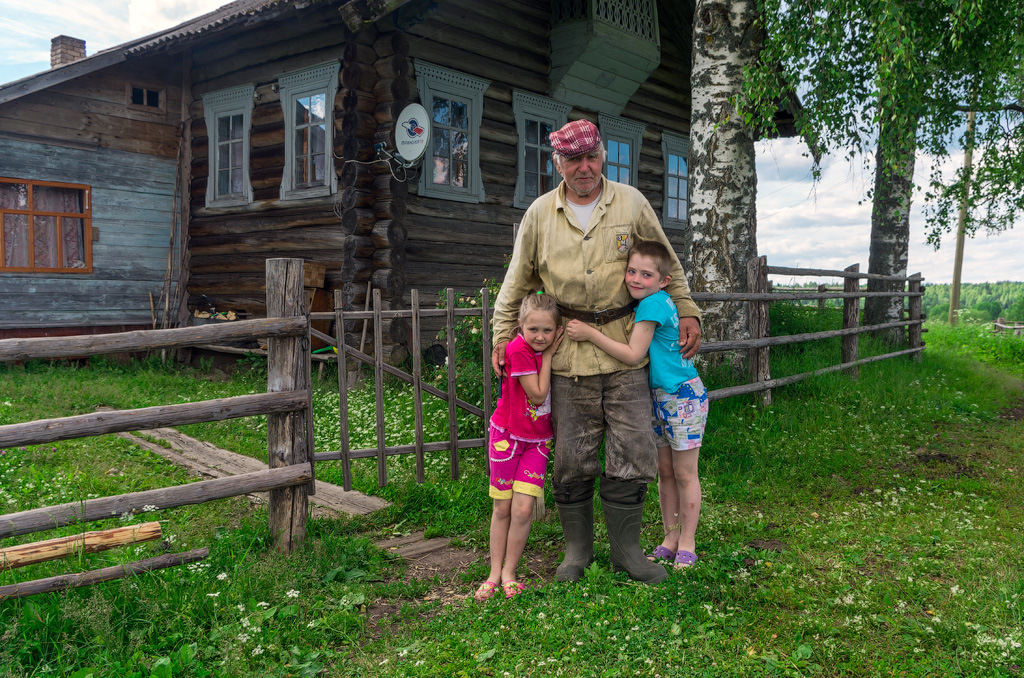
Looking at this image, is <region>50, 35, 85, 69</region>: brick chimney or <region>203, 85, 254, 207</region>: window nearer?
<region>203, 85, 254, 207</region>: window

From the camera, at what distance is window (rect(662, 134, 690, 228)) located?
1378cm

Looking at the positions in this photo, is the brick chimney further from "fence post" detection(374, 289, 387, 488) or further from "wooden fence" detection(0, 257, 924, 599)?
"fence post" detection(374, 289, 387, 488)

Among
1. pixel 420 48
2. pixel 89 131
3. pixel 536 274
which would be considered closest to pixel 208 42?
pixel 89 131

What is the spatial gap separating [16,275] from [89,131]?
8.62ft

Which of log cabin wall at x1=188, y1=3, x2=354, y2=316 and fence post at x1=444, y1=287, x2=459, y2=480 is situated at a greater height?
log cabin wall at x1=188, y1=3, x2=354, y2=316

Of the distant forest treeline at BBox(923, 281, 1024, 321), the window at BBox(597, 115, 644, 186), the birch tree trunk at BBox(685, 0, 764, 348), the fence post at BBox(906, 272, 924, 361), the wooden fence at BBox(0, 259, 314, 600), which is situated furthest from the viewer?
the distant forest treeline at BBox(923, 281, 1024, 321)

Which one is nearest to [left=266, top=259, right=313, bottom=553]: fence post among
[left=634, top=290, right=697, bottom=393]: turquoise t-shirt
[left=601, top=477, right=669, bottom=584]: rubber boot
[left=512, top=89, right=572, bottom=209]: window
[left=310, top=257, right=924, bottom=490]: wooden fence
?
[left=310, top=257, right=924, bottom=490]: wooden fence

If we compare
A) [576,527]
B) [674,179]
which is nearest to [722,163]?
[576,527]

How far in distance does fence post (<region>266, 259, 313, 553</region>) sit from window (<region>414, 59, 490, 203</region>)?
5.80m

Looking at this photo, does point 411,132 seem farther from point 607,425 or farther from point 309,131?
point 607,425

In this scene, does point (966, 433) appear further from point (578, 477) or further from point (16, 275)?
point (16, 275)

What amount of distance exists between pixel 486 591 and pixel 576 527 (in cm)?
55

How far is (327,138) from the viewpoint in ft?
31.3

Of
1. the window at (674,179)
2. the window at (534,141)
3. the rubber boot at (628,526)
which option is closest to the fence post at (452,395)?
the rubber boot at (628,526)
